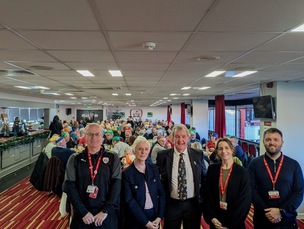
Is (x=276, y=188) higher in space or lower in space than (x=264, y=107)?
lower

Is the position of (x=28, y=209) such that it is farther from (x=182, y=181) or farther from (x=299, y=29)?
(x=299, y=29)

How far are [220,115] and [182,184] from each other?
8294 mm

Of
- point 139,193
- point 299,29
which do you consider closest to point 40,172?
point 139,193

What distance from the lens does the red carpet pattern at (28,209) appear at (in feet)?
13.7

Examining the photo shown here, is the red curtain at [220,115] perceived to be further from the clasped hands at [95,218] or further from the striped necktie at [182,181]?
the clasped hands at [95,218]

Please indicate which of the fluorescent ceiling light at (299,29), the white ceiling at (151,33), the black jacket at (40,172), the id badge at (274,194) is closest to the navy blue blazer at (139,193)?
the id badge at (274,194)

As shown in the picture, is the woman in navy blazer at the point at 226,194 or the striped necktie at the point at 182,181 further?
the striped necktie at the point at 182,181

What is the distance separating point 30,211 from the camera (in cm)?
479

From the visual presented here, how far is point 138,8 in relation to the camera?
1573 millimetres

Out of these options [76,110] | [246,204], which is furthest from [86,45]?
[76,110]

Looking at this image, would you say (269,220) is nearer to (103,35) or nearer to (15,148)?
(103,35)

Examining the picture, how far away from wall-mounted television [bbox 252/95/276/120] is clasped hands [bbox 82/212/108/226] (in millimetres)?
4042

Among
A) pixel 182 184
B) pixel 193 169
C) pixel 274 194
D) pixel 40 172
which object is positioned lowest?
pixel 40 172

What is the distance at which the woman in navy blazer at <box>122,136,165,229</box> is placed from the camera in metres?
2.39
